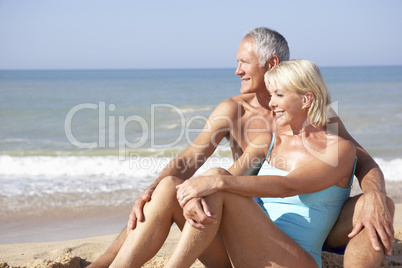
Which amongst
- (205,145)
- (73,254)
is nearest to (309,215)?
(205,145)

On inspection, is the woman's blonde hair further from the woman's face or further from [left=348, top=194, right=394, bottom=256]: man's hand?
[left=348, top=194, right=394, bottom=256]: man's hand

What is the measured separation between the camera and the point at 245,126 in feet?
11.5

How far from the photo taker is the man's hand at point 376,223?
2.41m

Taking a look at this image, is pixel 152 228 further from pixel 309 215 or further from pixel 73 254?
pixel 73 254

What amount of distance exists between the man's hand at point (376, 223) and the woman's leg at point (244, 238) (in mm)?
357

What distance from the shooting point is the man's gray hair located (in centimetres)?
343

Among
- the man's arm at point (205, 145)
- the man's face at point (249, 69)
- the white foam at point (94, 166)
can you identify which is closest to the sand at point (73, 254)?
the man's arm at point (205, 145)

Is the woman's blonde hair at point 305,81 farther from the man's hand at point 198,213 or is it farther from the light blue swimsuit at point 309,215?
the man's hand at point 198,213

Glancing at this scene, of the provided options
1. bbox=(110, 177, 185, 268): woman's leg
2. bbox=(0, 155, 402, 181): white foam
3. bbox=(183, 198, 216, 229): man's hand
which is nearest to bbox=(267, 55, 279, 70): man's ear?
→ bbox=(110, 177, 185, 268): woman's leg

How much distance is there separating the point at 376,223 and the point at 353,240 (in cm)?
16

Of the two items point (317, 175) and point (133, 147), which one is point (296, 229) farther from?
point (133, 147)

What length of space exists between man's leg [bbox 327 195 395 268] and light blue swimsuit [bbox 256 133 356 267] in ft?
0.17

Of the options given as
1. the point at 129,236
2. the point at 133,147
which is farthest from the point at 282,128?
the point at 133,147

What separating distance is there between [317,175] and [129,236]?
1057 millimetres
